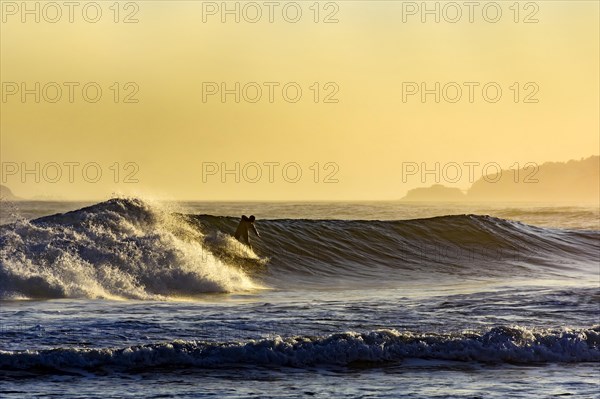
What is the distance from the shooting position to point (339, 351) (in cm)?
1343

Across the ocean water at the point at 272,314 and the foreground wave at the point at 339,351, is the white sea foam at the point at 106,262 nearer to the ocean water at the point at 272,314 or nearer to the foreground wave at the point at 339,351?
the ocean water at the point at 272,314

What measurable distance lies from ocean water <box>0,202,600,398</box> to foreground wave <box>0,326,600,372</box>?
0.03 m

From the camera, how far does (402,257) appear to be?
3228cm

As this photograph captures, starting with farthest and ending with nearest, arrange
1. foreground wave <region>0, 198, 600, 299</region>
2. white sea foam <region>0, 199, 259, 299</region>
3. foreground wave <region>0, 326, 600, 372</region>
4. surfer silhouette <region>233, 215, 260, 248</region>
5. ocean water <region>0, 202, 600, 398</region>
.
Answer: surfer silhouette <region>233, 215, 260, 248</region>
foreground wave <region>0, 198, 600, 299</region>
white sea foam <region>0, 199, 259, 299</region>
foreground wave <region>0, 326, 600, 372</region>
ocean water <region>0, 202, 600, 398</region>

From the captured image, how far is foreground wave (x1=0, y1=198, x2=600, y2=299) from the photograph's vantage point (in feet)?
72.8

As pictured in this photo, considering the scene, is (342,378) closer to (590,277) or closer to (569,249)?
(590,277)

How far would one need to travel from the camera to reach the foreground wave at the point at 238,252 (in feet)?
72.8

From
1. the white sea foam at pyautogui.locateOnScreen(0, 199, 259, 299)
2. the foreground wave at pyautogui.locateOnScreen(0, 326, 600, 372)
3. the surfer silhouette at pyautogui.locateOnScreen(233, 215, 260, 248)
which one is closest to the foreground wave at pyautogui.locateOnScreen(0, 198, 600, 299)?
the white sea foam at pyautogui.locateOnScreen(0, 199, 259, 299)

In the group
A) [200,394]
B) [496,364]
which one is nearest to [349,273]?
[496,364]

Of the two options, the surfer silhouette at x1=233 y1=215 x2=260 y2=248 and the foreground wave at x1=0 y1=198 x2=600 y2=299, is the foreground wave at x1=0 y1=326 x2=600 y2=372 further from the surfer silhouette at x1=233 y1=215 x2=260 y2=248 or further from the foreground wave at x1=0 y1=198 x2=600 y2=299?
the surfer silhouette at x1=233 y1=215 x2=260 y2=248

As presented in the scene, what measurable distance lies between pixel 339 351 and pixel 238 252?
16.2m

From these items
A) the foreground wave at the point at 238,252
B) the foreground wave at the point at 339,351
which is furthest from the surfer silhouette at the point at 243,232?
the foreground wave at the point at 339,351

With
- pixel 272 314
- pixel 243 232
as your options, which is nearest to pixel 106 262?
pixel 243 232

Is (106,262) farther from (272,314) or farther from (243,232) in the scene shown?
(272,314)
